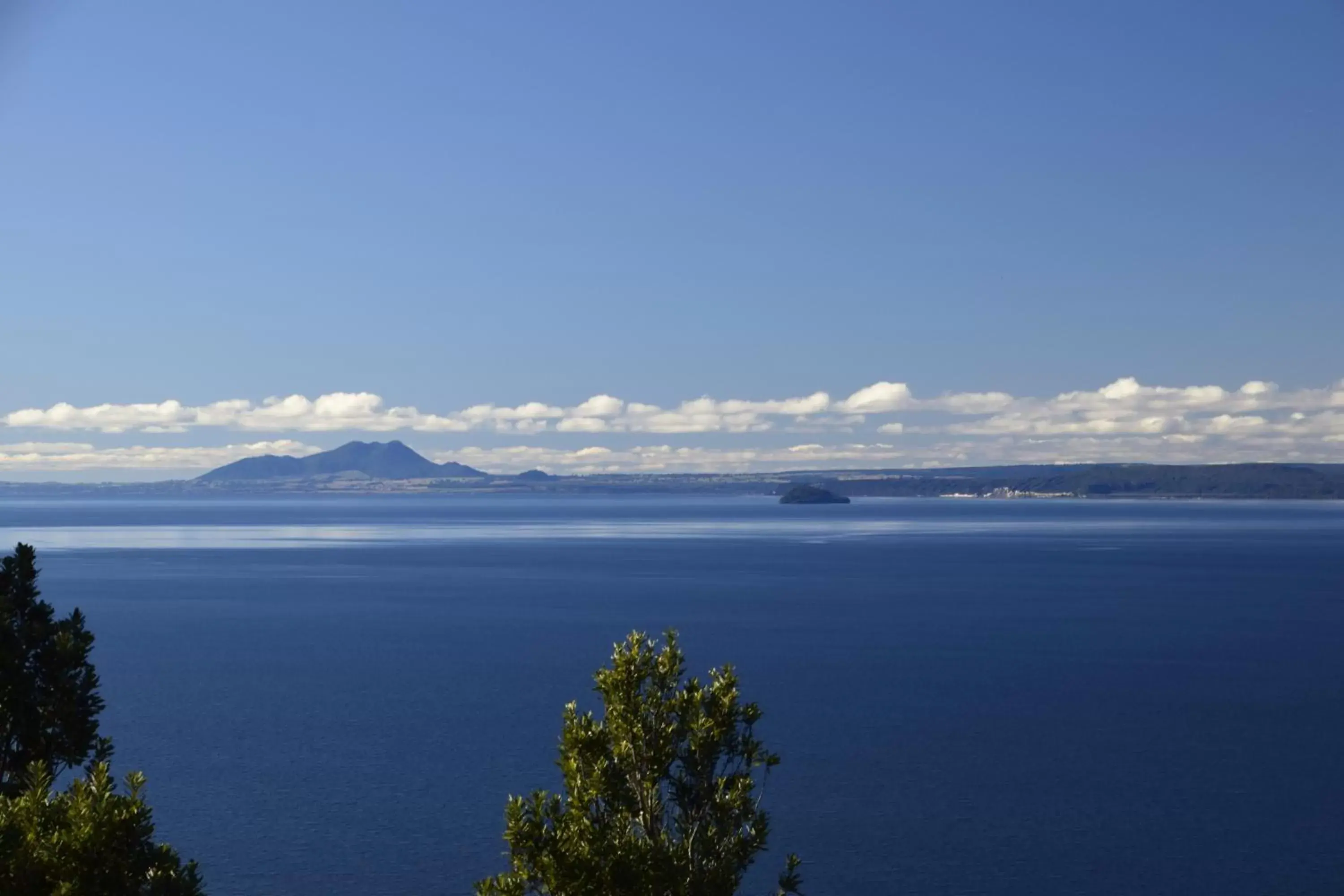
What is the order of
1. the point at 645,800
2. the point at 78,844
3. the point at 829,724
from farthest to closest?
the point at 829,724 < the point at 645,800 < the point at 78,844

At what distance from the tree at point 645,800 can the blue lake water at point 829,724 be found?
16.9m

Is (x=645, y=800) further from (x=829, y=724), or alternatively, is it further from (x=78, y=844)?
(x=829, y=724)

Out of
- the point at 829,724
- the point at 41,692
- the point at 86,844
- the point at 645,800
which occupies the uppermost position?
the point at 41,692

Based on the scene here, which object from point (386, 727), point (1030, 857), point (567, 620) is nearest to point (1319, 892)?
point (1030, 857)

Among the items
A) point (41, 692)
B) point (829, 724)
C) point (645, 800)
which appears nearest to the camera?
point (645, 800)

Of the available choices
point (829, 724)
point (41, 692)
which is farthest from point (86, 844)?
point (829, 724)

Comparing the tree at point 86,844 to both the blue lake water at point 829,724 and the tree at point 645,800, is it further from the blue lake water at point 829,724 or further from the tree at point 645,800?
the blue lake water at point 829,724

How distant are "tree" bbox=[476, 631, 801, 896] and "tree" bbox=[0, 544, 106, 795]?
23.9 feet

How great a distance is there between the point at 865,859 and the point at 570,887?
22.5 meters

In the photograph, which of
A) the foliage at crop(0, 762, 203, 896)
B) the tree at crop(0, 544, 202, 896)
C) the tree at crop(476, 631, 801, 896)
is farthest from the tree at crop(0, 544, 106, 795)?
the tree at crop(476, 631, 801, 896)

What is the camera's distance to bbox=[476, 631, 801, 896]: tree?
1791 centimetres

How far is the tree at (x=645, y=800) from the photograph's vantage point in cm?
1791

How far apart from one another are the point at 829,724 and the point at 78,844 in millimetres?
47364

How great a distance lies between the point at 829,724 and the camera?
190ft
